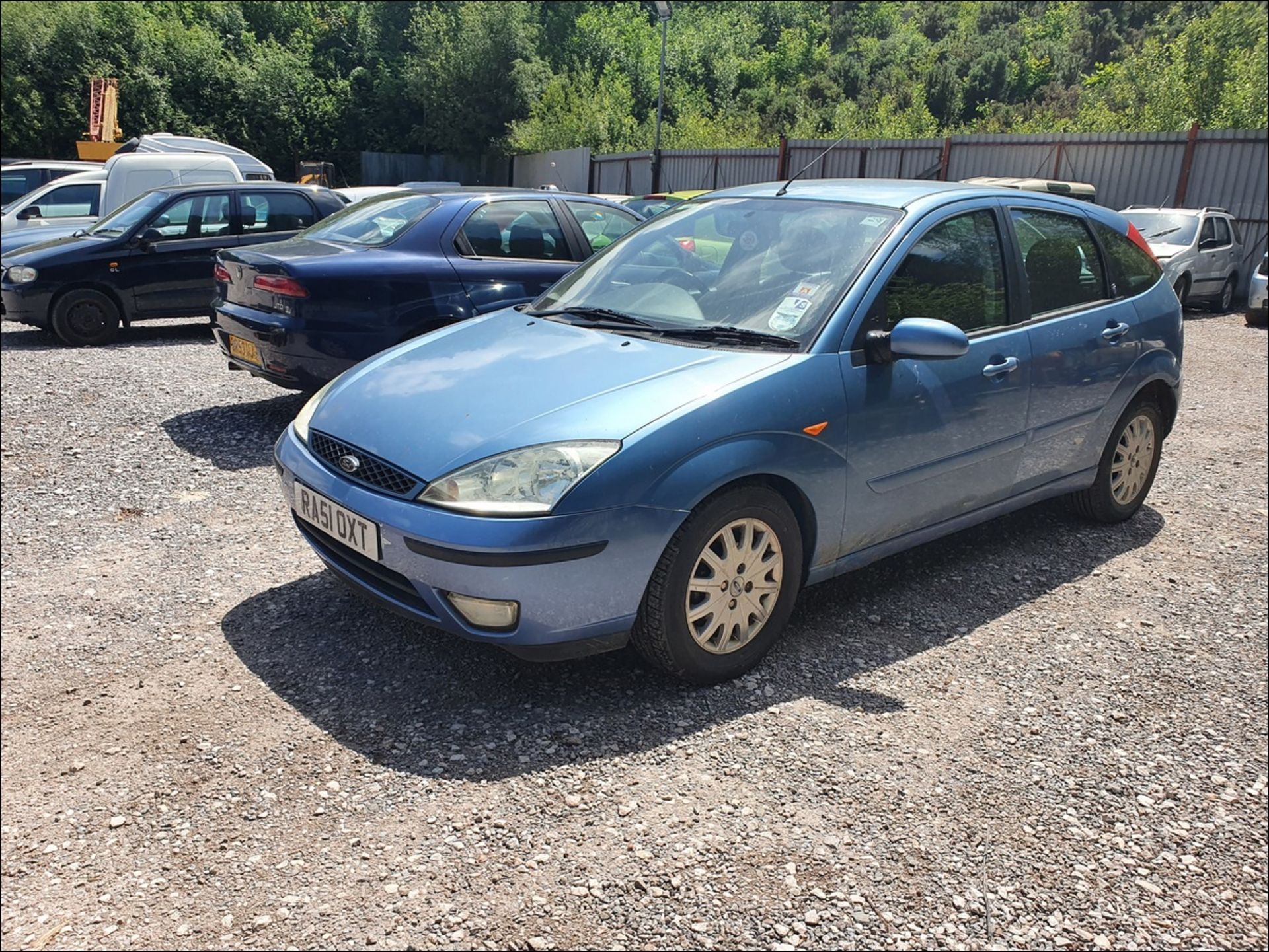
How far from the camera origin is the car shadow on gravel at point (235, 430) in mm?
5887

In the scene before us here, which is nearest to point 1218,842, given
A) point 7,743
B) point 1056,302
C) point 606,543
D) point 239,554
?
point 606,543

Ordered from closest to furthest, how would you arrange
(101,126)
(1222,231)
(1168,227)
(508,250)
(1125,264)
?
1. (1125,264)
2. (508,250)
3. (1168,227)
4. (1222,231)
5. (101,126)

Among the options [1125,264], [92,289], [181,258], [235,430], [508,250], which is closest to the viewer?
[1125,264]

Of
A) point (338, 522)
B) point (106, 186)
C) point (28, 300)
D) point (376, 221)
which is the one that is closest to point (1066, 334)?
point (338, 522)

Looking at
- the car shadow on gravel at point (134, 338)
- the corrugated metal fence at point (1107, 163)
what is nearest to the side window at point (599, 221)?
the car shadow on gravel at point (134, 338)

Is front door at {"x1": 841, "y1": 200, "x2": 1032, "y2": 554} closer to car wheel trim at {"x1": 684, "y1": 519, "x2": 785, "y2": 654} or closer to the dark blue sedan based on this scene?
car wheel trim at {"x1": 684, "y1": 519, "x2": 785, "y2": 654}

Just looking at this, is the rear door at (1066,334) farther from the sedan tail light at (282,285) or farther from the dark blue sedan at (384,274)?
the sedan tail light at (282,285)

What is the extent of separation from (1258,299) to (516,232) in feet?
38.0

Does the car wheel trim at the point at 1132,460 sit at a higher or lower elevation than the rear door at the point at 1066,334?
lower

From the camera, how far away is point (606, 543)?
9.91 ft

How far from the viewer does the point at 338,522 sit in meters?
3.34

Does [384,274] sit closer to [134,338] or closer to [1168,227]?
[134,338]

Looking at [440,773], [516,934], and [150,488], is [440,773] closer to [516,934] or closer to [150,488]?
[516,934]

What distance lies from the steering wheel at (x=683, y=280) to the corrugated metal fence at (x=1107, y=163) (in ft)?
36.0
